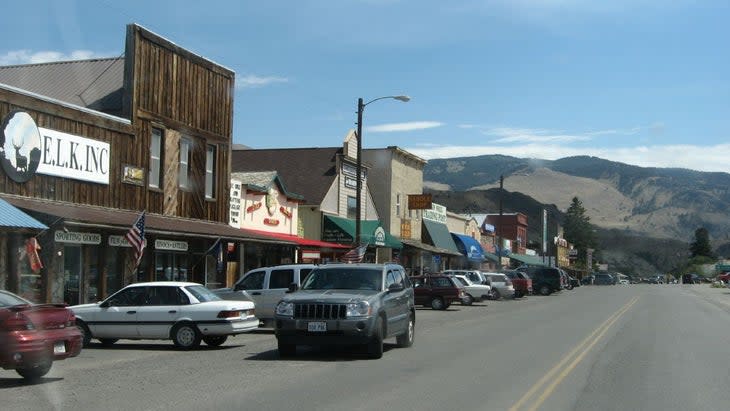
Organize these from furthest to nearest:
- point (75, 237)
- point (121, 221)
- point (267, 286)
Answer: point (121, 221) → point (75, 237) → point (267, 286)

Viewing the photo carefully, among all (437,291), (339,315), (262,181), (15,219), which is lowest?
(437,291)

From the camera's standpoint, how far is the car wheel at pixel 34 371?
12.3 meters

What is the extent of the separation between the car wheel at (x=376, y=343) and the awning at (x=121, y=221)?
356 inches

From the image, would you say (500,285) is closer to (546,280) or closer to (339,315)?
(546,280)

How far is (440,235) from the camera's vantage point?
62156mm

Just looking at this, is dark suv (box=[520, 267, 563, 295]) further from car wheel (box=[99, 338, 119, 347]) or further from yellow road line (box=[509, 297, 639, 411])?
car wheel (box=[99, 338, 119, 347])

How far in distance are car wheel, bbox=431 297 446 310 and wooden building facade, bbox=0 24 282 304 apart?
28.4ft

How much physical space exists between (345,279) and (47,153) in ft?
35.7

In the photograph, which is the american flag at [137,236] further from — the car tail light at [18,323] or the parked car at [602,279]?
the parked car at [602,279]

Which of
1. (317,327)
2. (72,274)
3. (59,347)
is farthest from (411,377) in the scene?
(72,274)

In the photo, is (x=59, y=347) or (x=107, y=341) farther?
(x=107, y=341)

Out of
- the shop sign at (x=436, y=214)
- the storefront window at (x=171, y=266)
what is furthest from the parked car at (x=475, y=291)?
the shop sign at (x=436, y=214)

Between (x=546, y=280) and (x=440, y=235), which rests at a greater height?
(x=440, y=235)

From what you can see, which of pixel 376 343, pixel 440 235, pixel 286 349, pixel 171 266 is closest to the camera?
pixel 376 343
